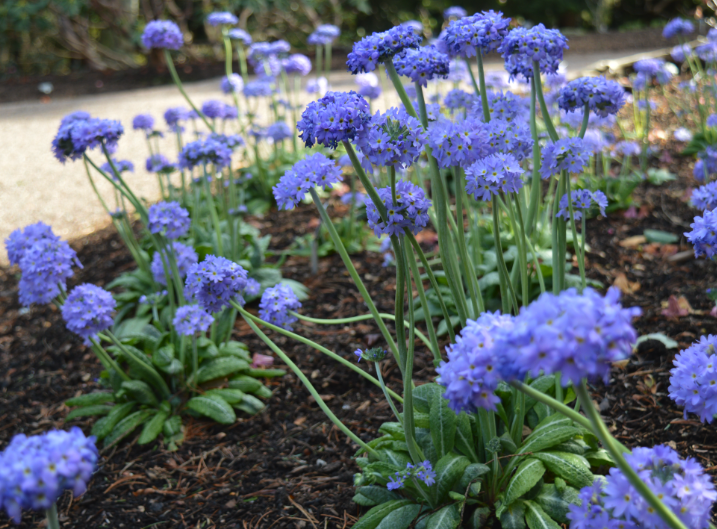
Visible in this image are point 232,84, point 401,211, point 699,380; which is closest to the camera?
point 699,380

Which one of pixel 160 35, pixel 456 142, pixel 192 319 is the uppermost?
pixel 160 35

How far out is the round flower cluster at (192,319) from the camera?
2699 mm

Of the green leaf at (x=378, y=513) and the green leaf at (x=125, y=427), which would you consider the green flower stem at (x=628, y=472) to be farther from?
the green leaf at (x=125, y=427)

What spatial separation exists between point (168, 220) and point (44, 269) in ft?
1.91

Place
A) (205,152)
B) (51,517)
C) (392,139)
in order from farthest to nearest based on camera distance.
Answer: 1. (205,152)
2. (392,139)
3. (51,517)

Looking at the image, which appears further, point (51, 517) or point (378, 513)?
point (378, 513)

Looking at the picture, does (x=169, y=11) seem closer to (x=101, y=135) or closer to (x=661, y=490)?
(x=101, y=135)

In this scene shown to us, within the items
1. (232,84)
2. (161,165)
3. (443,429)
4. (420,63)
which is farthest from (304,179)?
(232,84)

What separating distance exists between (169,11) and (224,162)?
39.2ft

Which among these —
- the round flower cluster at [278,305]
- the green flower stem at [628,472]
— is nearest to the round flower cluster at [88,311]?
the round flower cluster at [278,305]

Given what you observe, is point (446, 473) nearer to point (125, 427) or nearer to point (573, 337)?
point (573, 337)

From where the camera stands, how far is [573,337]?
978mm

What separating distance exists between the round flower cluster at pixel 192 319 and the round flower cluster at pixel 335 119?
1.39 m

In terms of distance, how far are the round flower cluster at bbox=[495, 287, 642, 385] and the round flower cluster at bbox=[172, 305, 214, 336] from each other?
1.94 meters
